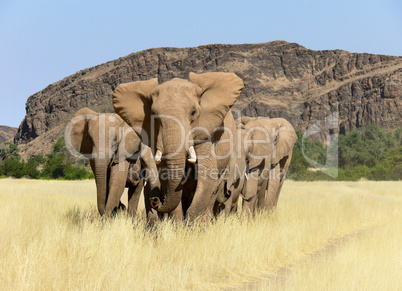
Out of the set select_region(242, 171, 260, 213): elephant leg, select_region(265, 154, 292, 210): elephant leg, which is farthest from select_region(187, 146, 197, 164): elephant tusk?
select_region(265, 154, 292, 210): elephant leg

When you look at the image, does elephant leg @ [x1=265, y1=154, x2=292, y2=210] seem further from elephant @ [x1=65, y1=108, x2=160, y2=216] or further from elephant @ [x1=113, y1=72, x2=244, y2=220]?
elephant @ [x1=113, y1=72, x2=244, y2=220]

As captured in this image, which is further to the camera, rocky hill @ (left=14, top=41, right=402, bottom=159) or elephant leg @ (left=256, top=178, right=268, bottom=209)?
rocky hill @ (left=14, top=41, right=402, bottom=159)

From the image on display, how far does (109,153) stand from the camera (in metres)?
9.07

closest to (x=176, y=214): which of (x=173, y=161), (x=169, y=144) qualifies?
(x=173, y=161)

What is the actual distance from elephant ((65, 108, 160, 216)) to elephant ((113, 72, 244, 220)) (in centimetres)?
184

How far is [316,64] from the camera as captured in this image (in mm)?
198250

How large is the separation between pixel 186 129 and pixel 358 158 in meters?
67.2

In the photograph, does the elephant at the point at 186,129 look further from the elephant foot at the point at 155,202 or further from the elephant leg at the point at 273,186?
the elephant leg at the point at 273,186

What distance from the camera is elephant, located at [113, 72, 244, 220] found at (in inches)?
230

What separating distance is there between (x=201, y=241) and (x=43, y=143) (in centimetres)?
16127

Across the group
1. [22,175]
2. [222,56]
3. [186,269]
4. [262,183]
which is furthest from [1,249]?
[222,56]

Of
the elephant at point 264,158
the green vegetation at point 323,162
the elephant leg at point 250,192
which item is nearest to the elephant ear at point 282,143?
the elephant at point 264,158

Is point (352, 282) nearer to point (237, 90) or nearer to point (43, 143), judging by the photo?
point (237, 90)

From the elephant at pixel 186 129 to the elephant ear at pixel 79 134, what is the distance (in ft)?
9.39
